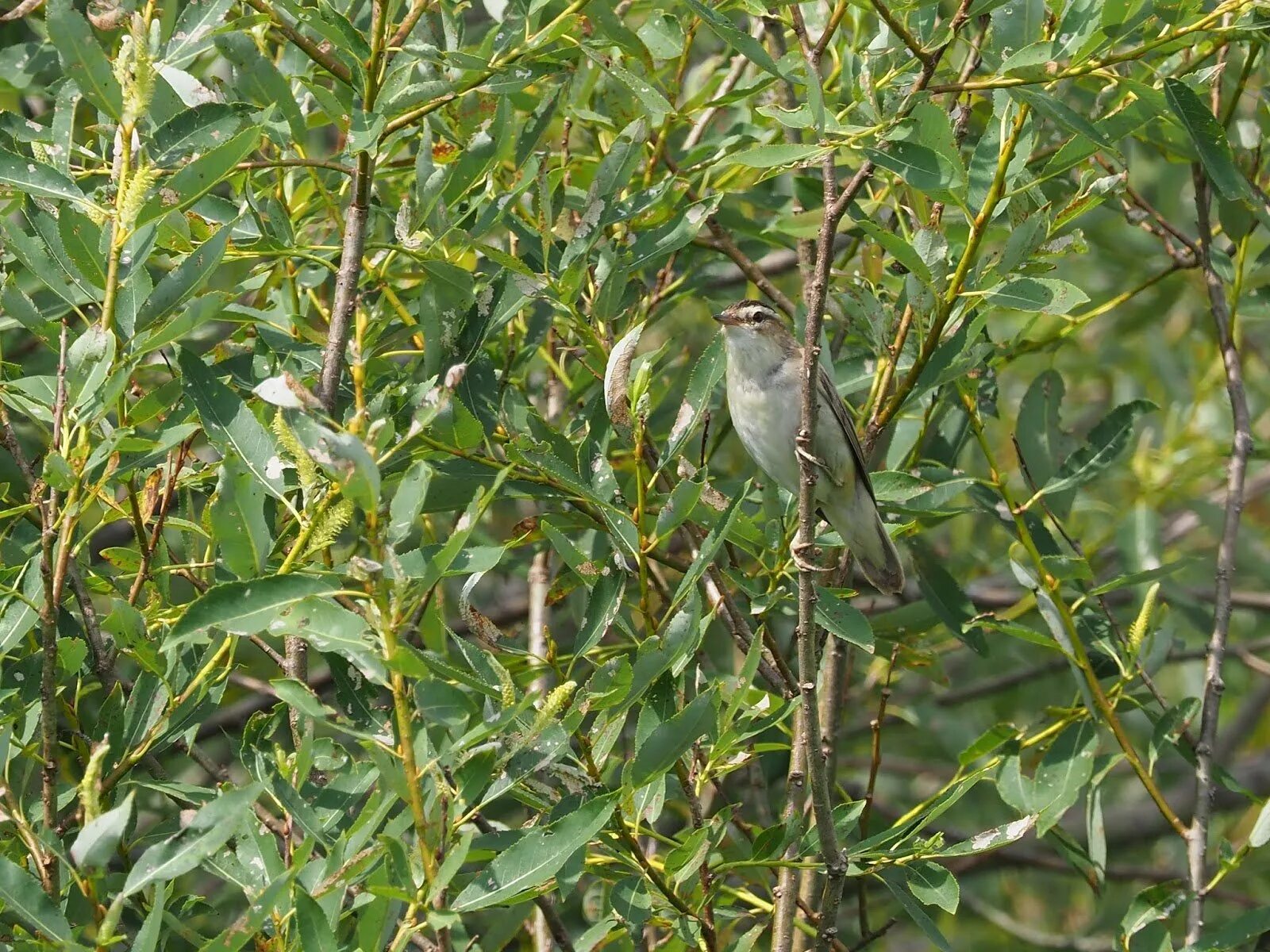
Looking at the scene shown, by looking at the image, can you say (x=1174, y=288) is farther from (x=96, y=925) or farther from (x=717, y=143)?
(x=96, y=925)

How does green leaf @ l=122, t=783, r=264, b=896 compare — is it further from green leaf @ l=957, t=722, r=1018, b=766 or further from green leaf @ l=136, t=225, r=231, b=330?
green leaf @ l=957, t=722, r=1018, b=766

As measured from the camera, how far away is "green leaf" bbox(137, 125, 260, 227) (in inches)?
97.3

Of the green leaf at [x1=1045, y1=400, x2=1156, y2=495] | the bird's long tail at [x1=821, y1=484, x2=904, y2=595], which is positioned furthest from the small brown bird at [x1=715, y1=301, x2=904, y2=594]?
the green leaf at [x1=1045, y1=400, x2=1156, y2=495]

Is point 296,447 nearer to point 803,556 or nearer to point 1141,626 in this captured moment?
point 803,556

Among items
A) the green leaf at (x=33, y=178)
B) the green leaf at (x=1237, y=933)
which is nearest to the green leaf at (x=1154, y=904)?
the green leaf at (x=1237, y=933)

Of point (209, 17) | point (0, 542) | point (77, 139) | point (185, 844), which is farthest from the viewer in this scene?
point (77, 139)

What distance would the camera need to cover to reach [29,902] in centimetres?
221

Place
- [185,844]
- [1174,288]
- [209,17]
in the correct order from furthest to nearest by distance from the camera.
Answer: [1174,288] < [209,17] < [185,844]

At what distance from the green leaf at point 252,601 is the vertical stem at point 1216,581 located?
2.34m

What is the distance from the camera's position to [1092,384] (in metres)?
7.82

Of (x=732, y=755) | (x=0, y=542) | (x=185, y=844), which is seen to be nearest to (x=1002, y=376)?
(x=732, y=755)

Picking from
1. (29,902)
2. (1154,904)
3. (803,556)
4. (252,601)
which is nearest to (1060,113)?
(803,556)

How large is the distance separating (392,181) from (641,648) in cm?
173

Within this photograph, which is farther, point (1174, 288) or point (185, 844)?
point (1174, 288)
